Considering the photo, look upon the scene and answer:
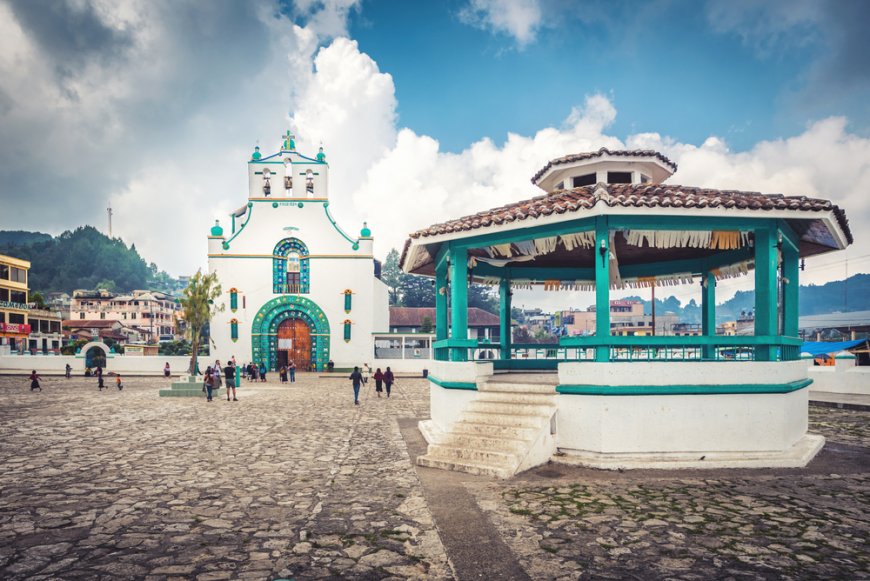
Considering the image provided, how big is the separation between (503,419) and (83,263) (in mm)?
144414

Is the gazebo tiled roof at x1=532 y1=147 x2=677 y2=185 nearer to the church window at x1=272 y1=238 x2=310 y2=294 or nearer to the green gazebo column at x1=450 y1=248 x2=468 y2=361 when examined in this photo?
the green gazebo column at x1=450 y1=248 x2=468 y2=361

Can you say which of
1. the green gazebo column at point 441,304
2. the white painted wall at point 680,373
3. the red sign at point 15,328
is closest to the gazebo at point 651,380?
the white painted wall at point 680,373

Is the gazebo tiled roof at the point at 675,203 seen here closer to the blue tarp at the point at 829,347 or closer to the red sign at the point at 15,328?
the blue tarp at the point at 829,347

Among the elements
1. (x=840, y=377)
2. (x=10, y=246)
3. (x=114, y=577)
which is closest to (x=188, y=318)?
(x=114, y=577)

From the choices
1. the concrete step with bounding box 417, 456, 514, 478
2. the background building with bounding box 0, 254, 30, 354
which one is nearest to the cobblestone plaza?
the concrete step with bounding box 417, 456, 514, 478

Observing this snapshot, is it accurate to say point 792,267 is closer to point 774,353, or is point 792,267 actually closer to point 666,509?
point 774,353

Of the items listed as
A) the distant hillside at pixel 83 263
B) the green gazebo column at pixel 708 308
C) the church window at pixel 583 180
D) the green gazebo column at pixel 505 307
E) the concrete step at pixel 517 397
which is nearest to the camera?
the concrete step at pixel 517 397

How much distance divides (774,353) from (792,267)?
2412mm

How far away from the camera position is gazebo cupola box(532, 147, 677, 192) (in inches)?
442

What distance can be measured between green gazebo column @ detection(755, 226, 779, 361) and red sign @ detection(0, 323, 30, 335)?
59160 mm

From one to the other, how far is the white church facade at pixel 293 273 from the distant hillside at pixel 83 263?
99002mm

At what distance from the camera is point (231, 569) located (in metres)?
4.41

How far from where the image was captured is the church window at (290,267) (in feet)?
114

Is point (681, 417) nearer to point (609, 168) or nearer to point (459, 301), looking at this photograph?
point (459, 301)
